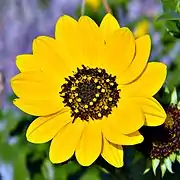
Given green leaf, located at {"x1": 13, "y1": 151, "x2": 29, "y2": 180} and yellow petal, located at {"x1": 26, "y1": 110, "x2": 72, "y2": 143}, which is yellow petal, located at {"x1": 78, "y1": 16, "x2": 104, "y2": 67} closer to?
yellow petal, located at {"x1": 26, "y1": 110, "x2": 72, "y2": 143}

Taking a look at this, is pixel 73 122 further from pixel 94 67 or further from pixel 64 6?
pixel 64 6

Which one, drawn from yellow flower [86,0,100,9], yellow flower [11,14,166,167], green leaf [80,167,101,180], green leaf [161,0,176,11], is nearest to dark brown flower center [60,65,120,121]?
yellow flower [11,14,166,167]

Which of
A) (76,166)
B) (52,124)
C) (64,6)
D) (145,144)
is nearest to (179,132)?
(145,144)

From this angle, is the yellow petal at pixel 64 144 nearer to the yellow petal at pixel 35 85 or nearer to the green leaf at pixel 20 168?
the yellow petal at pixel 35 85

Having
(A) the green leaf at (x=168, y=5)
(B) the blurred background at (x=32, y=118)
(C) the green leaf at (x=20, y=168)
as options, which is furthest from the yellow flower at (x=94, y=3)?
(A) the green leaf at (x=168, y=5)

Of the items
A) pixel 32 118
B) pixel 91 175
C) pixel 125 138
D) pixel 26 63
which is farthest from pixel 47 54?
pixel 91 175

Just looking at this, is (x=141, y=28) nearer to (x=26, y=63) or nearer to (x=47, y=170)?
(x=47, y=170)
